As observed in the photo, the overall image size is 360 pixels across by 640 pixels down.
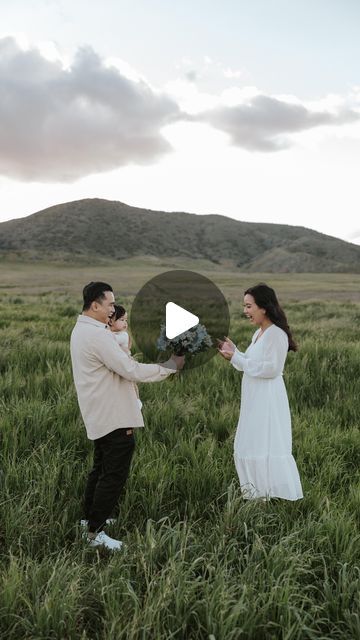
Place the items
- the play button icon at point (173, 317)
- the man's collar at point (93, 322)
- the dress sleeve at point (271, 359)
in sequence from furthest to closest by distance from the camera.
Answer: the dress sleeve at point (271, 359) → the man's collar at point (93, 322) → the play button icon at point (173, 317)

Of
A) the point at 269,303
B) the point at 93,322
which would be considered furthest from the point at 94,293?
→ the point at 269,303

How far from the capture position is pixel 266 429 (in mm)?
3797

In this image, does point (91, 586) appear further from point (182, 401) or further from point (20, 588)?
point (182, 401)

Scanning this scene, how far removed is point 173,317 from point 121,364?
48 centimetres

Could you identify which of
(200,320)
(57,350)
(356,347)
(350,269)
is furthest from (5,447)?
(350,269)

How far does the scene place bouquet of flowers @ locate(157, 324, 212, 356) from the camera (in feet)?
11.0

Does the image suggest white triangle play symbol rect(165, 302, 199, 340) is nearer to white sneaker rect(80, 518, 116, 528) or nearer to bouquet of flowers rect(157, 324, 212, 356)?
bouquet of flowers rect(157, 324, 212, 356)

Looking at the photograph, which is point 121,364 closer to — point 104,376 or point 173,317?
point 104,376

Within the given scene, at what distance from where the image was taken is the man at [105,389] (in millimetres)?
3332

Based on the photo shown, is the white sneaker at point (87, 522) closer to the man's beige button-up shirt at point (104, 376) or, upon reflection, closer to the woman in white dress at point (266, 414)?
the man's beige button-up shirt at point (104, 376)

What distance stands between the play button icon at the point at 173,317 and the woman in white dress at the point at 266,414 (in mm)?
435

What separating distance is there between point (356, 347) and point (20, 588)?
7.82 metres

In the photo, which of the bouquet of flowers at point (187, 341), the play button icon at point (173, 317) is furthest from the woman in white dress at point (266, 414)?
the bouquet of flowers at point (187, 341)

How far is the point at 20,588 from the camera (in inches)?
97.8
